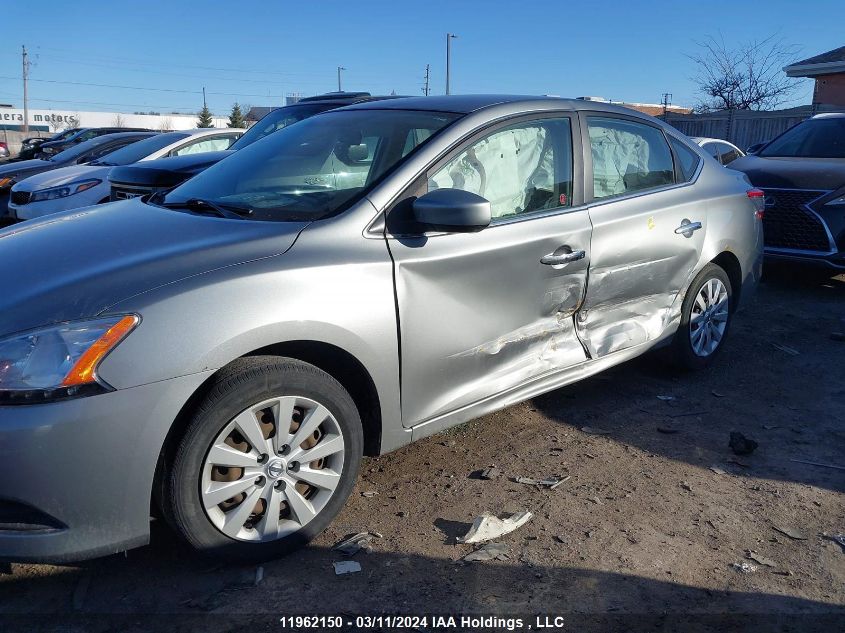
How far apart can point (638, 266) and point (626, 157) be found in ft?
2.12

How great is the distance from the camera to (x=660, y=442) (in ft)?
13.3

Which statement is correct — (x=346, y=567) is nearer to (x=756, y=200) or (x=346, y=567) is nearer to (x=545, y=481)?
(x=545, y=481)

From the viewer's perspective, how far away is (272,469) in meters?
2.77

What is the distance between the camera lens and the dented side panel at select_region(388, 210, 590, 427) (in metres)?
3.12

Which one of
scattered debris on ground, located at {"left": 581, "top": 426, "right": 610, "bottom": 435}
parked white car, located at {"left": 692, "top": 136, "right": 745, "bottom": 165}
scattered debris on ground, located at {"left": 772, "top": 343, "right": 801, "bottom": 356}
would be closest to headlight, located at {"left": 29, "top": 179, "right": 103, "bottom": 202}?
scattered debris on ground, located at {"left": 581, "top": 426, "right": 610, "bottom": 435}

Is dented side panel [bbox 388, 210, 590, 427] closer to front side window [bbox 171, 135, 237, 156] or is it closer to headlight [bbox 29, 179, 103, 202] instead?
headlight [bbox 29, 179, 103, 202]

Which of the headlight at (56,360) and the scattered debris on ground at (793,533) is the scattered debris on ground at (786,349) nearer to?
the scattered debris on ground at (793,533)

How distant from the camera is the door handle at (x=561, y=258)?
11.9 ft

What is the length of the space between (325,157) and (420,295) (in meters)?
1.08

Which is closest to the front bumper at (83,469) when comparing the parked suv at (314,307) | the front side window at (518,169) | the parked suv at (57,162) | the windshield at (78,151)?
the parked suv at (314,307)

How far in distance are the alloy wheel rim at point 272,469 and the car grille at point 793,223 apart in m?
6.04

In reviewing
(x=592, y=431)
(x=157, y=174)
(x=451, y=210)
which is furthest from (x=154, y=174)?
Answer: (x=592, y=431)

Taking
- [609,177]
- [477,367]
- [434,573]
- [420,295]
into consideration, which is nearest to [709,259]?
[609,177]

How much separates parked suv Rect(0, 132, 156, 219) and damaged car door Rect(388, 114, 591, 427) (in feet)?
25.0
